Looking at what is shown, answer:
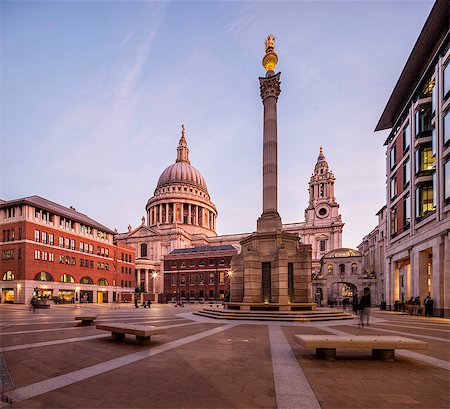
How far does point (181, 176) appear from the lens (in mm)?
137875

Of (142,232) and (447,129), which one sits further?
(142,232)

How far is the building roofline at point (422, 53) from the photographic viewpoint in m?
29.3

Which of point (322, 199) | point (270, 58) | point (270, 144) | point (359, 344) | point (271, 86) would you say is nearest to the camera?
point (359, 344)

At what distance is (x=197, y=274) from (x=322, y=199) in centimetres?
4656

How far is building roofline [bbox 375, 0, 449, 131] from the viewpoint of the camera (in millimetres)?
29344

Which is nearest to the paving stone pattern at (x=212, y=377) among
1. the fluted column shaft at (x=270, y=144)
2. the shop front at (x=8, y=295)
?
the fluted column shaft at (x=270, y=144)

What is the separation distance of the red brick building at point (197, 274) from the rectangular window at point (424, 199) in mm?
47956

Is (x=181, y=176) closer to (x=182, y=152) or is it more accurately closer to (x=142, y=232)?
(x=182, y=152)

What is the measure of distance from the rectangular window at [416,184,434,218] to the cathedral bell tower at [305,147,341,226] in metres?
65.7

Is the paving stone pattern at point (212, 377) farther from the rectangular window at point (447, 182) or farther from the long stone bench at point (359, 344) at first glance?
the rectangular window at point (447, 182)

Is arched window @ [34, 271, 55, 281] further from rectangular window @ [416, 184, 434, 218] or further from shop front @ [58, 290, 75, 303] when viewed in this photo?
rectangular window @ [416, 184, 434, 218]

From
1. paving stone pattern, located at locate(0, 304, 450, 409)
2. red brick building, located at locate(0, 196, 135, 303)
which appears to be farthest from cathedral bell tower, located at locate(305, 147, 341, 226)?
paving stone pattern, located at locate(0, 304, 450, 409)

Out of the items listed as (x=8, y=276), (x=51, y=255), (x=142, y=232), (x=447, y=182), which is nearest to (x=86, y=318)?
(x=447, y=182)

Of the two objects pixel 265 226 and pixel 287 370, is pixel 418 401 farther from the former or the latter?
pixel 265 226
